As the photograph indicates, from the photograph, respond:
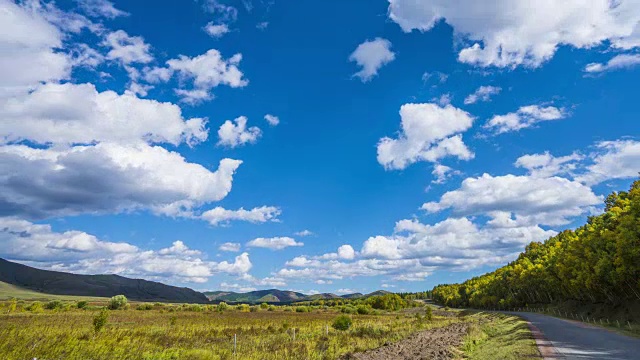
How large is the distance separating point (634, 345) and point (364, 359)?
13471 millimetres

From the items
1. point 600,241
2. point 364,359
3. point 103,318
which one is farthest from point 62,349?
point 600,241

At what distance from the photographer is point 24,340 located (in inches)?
592

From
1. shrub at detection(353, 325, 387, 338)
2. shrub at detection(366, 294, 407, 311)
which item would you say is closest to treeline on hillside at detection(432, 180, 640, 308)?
shrub at detection(353, 325, 387, 338)

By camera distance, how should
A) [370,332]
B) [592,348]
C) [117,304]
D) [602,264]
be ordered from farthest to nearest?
1. [117,304]
2. [602,264]
3. [370,332]
4. [592,348]

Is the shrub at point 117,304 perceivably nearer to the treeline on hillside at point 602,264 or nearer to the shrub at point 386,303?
the treeline on hillside at point 602,264

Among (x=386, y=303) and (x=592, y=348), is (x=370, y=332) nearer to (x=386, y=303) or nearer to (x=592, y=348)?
(x=592, y=348)

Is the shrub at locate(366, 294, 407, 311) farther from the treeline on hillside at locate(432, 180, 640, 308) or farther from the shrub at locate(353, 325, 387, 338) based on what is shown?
the shrub at locate(353, 325, 387, 338)

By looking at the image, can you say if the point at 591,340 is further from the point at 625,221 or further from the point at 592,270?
the point at 592,270

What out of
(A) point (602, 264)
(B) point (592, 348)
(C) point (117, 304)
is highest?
(A) point (602, 264)

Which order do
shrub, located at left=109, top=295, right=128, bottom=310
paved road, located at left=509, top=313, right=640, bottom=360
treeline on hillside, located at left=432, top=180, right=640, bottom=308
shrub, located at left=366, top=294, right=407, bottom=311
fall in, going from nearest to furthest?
paved road, located at left=509, top=313, right=640, bottom=360 → treeline on hillside, located at left=432, top=180, right=640, bottom=308 → shrub, located at left=109, top=295, right=128, bottom=310 → shrub, located at left=366, top=294, right=407, bottom=311

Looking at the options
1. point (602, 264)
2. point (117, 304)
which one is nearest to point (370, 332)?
point (602, 264)

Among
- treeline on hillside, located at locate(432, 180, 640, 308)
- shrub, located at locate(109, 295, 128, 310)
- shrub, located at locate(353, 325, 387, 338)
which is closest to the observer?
treeline on hillside, located at locate(432, 180, 640, 308)

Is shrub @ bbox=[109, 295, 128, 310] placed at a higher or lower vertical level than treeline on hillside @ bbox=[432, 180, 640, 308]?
lower

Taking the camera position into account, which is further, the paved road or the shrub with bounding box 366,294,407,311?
the shrub with bounding box 366,294,407,311
